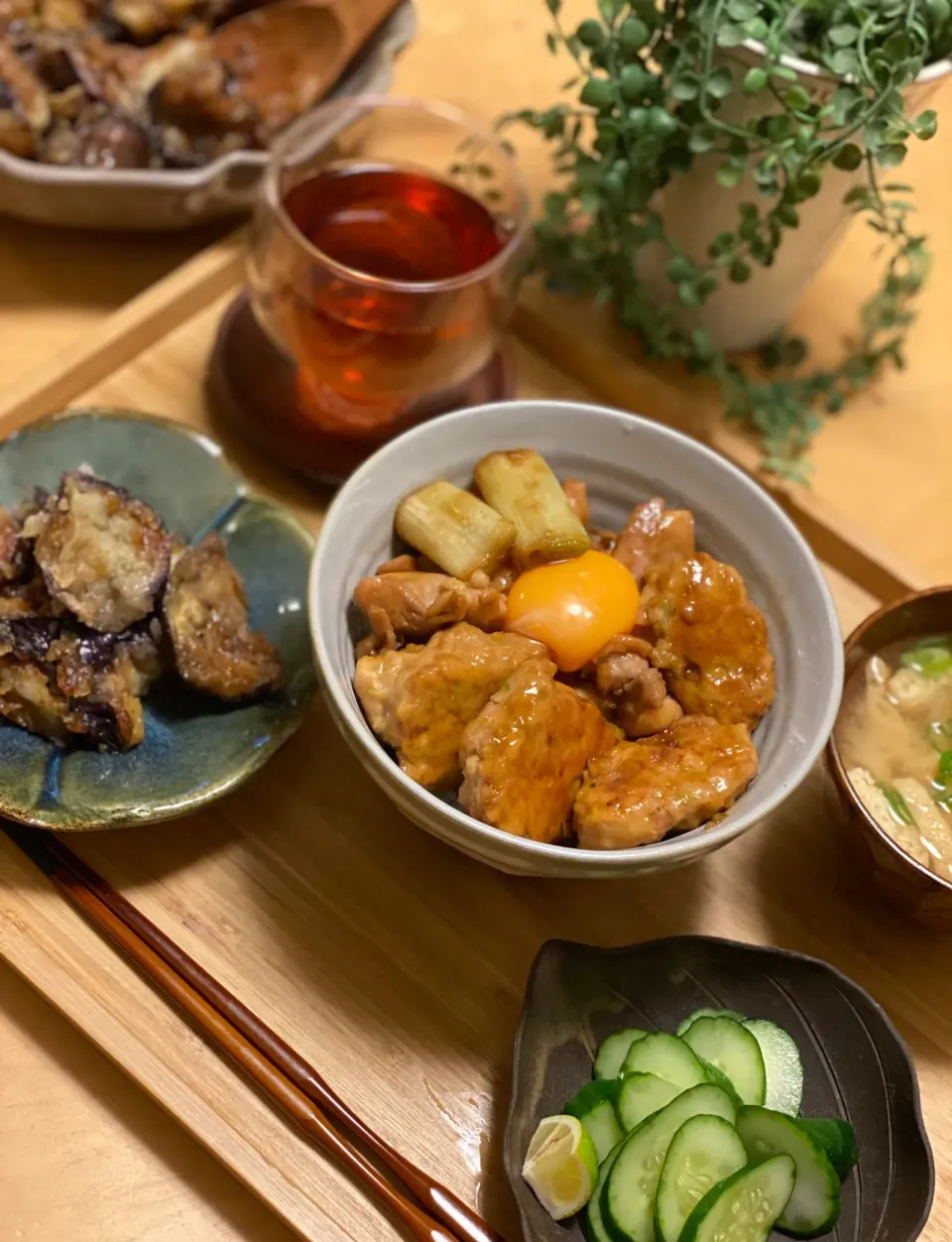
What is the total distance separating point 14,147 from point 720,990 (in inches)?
72.3

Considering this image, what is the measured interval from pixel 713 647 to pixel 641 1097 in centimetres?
56

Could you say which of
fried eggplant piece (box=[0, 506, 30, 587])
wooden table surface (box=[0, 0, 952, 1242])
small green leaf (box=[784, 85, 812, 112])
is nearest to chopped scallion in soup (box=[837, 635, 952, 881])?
wooden table surface (box=[0, 0, 952, 1242])

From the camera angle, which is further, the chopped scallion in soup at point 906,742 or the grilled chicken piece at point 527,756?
the chopped scallion in soup at point 906,742

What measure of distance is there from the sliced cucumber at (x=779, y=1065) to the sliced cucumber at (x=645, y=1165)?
0.30ft

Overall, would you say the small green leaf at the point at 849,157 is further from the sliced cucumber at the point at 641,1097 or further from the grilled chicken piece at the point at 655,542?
the sliced cucumber at the point at 641,1097

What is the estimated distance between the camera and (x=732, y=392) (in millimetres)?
1984

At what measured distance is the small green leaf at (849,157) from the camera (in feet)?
5.19

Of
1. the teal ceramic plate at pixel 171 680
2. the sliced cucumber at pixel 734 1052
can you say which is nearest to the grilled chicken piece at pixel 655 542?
the teal ceramic plate at pixel 171 680

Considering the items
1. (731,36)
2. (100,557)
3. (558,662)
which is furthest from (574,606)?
(731,36)

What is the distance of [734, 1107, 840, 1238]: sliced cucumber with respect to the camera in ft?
3.87

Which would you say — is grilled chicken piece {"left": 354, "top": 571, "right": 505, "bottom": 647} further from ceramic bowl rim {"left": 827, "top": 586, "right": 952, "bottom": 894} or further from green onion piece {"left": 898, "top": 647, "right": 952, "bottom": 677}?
green onion piece {"left": 898, "top": 647, "right": 952, "bottom": 677}

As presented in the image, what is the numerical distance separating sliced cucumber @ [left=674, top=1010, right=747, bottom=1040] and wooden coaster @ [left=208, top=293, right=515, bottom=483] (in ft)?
3.26

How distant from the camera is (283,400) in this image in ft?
5.96

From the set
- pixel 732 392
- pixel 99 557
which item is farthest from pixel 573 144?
pixel 99 557
